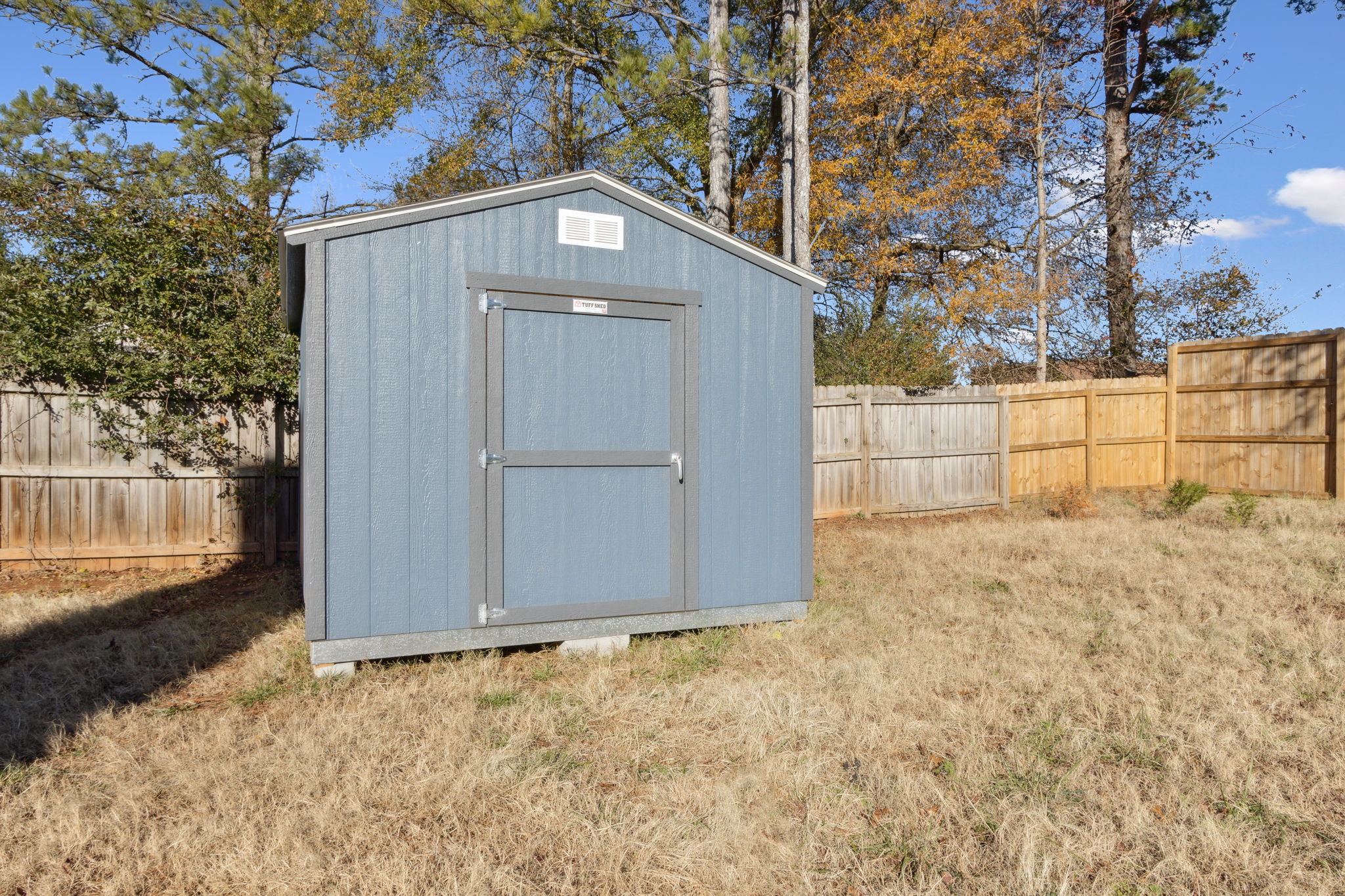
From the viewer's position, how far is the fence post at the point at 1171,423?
12086mm

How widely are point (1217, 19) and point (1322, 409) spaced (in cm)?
943

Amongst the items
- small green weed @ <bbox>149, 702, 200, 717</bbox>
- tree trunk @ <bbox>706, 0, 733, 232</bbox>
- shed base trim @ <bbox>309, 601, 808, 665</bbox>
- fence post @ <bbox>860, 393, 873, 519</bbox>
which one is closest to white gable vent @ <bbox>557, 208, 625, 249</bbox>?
shed base trim @ <bbox>309, 601, 808, 665</bbox>

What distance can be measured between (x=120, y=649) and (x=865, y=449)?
26.2 feet

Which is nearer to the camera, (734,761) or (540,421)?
(734,761)

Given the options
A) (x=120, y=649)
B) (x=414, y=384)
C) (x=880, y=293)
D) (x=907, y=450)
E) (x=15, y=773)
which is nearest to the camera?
(x=15, y=773)

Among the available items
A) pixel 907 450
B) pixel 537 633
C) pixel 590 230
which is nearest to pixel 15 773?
pixel 537 633

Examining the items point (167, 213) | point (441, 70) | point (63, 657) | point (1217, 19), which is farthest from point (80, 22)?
point (1217, 19)

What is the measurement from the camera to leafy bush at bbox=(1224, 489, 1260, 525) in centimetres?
883

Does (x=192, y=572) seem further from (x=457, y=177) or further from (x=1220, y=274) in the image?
(x=1220, y=274)

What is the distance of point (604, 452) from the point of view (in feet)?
16.1

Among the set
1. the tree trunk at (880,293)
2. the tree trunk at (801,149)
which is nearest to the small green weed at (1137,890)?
the tree trunk at (801,149)

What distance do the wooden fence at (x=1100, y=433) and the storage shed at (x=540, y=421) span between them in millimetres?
4907

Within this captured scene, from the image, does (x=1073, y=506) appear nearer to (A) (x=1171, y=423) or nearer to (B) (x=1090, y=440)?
(B) (x=1090, y=440)

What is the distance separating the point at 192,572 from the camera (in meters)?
7.57
